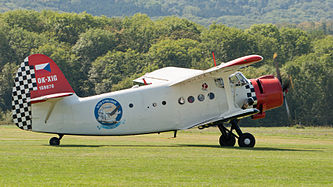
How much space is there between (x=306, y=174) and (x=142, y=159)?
4.65 m

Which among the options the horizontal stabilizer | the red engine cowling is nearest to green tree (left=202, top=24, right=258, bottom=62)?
the red engine cowling

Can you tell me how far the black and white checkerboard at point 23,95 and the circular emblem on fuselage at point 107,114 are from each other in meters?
2.43

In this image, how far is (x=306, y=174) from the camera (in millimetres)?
13367

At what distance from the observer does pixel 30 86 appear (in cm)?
2048

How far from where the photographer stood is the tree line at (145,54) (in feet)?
243

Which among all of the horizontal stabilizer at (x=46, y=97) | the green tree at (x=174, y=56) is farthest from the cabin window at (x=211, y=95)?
the green tree at (x=174, y=56)

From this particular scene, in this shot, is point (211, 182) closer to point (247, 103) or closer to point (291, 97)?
point (247, 103)

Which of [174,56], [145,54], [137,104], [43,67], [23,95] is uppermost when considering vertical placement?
[145,54]

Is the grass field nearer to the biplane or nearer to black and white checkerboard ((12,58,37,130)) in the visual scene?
black and white checkerboard ((12,58,37,130))

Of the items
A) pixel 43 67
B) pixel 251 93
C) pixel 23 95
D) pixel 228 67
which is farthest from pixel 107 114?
pixel 251 93

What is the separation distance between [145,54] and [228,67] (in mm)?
70186

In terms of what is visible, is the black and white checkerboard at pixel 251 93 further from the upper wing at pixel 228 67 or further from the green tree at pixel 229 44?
the green tree at pixel 229 44

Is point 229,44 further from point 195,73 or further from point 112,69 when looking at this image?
point 195,73

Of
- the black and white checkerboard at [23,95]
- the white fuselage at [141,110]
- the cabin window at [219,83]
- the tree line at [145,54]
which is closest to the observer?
the black and white checkerboard at [23,95]
